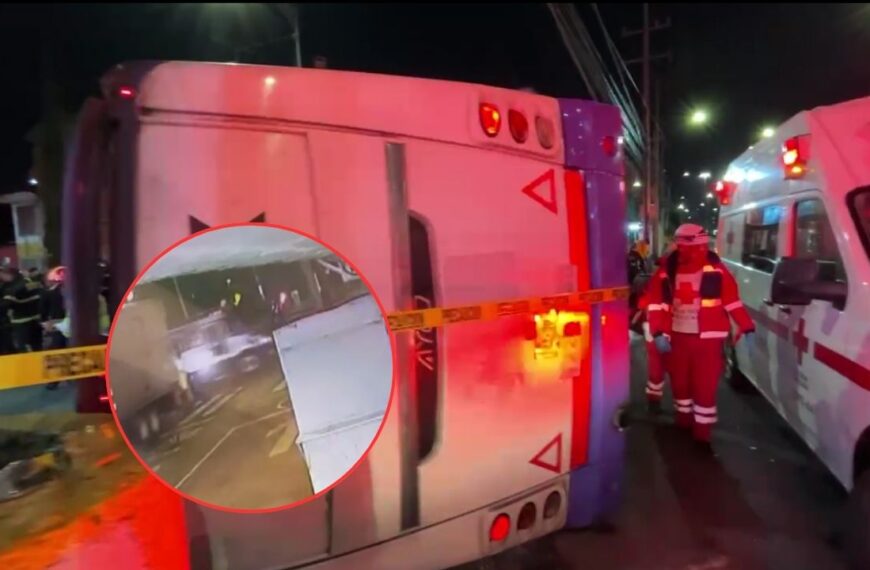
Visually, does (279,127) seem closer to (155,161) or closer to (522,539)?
(155,161)

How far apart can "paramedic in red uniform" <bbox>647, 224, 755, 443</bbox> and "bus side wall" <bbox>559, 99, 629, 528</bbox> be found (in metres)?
2.29

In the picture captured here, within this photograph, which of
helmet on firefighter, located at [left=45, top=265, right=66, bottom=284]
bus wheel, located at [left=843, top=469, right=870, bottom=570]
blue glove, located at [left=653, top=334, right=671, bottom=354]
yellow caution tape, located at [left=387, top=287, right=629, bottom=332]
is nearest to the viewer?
helmet on firefighter, located at [left=45, top=265, right=66, bottom=284]

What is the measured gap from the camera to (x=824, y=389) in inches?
164

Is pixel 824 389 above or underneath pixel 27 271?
underneath

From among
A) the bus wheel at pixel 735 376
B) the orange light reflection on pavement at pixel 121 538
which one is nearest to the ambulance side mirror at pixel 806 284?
the orange light reflection on pavement at pixel 121 538

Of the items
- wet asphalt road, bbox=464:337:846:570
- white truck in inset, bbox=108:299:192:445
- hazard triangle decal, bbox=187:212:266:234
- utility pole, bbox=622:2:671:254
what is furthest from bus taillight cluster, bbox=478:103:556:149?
utility pole, bbox=622:2:671:254

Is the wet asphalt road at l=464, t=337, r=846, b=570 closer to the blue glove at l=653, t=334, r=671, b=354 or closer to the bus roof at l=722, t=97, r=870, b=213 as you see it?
the blue glove at l=653, t=334, r=671, b=354

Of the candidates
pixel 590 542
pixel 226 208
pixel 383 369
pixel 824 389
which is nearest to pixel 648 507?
pixel 590 542

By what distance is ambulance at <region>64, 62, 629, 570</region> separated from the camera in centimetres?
213

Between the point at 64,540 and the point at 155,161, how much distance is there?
1107 millimetres

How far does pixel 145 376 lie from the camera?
2.14 metres

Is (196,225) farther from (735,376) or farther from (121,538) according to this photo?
(735,376)

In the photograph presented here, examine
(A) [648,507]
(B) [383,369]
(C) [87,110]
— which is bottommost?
(A) [648,507]

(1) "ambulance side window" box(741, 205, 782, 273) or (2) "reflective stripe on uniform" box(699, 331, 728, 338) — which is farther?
(1) "ambulance side window" box(741, 205, 782, 273)
